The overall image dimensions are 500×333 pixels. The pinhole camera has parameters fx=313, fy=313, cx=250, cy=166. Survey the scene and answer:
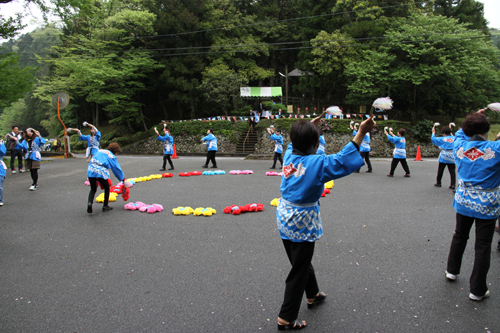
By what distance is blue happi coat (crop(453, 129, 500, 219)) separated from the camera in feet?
10.9

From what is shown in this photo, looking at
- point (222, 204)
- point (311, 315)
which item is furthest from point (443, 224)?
point (222, 204)

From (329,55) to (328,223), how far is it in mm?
22469

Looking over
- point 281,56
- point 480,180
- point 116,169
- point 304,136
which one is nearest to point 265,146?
point 281,56

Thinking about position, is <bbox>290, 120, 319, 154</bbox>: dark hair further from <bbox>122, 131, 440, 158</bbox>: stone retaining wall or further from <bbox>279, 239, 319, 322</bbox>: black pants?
<bbox>122, 131, 440, 158</bbox>: stone retaining wall

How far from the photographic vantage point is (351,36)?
2506cm

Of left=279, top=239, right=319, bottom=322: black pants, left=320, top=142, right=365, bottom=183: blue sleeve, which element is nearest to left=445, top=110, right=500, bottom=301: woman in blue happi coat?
left=320, top=142, right=365, bottom=183: blue sleeve

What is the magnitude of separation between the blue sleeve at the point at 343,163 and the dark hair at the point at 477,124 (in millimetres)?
1940

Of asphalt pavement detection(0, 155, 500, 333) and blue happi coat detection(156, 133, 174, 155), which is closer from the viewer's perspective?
asphalt pavement detection(0, 155, 500, 333)

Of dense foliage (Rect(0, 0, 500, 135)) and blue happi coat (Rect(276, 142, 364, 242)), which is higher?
dense foliage (Rect(0, 0, 500, 135))

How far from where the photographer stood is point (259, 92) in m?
28.2

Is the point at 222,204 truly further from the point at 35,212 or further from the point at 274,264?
the point at 35,212

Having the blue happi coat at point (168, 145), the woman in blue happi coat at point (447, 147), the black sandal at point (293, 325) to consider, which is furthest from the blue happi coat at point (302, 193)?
the blue happi coat at point (168, 145)

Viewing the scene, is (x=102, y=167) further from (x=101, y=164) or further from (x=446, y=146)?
(x=446, y=146)

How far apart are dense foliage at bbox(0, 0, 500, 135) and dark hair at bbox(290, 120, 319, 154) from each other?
70.5 feet
